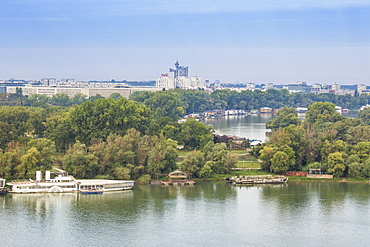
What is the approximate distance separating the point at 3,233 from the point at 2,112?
30.3 m

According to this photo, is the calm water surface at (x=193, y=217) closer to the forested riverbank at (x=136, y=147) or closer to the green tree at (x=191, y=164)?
the green tree at (x=191, y=164)

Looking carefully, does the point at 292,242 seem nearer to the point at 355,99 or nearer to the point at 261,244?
the point at 261,244

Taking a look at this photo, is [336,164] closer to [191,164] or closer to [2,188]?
[191,164]

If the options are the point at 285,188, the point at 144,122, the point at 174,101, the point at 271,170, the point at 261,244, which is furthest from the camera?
the point at 174,101

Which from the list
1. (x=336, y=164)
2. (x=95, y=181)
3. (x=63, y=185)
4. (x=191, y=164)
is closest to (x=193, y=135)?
(x=191, y=164)

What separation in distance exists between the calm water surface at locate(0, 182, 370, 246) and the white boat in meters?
0.77

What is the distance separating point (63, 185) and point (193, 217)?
10713mm

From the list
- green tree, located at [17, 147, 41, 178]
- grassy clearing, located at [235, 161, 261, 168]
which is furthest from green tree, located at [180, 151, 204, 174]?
green tree, located at [17, 147, 41, 178]

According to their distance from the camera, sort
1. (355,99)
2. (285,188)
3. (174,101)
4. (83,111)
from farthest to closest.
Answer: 1. (355,99)
2. (174,101)
3. (83,111)
4. (285,188)

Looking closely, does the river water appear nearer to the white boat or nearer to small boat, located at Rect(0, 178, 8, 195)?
the white boat

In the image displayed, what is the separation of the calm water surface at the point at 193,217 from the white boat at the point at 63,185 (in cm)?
77

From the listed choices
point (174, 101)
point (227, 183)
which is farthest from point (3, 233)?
point (174, 101)

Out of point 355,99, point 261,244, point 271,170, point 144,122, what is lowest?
point 261,244

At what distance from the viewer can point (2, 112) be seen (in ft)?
195
